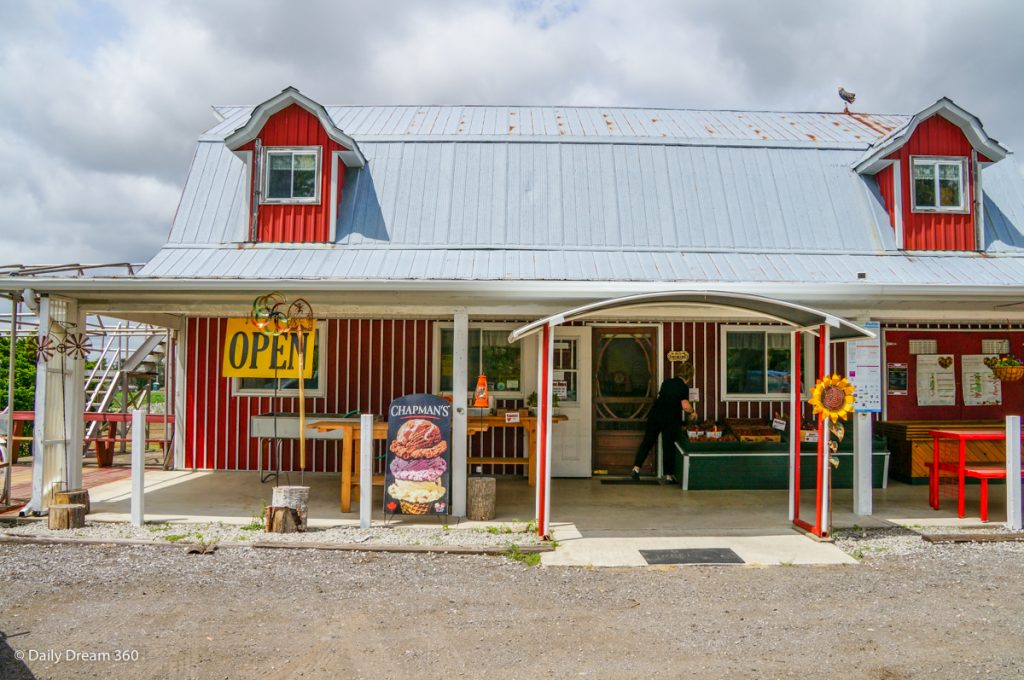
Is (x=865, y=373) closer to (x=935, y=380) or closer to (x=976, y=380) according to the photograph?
(x=935, y=380)

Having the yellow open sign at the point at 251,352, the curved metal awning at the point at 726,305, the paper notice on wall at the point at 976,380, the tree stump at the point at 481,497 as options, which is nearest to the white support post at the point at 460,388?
the tree stump at the point at 481,497

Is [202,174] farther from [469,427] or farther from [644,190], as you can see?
[644,190]

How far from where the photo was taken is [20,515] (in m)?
7.96

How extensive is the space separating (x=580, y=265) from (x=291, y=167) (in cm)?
463

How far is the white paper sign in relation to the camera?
8203 millimetres

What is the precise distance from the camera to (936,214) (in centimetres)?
1055

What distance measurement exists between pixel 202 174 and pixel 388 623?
29.2 ft

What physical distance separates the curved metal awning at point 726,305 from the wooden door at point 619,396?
361 centimetres

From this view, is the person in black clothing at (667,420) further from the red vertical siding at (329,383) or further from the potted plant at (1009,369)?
the potted plant at (1009,369)

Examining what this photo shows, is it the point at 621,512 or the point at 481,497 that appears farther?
the point at 621,512

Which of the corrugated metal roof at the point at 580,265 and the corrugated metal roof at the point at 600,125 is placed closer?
the corrugated metal roof at the point at 580,265

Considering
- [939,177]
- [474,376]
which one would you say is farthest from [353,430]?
[939,177]

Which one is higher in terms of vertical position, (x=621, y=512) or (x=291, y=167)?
(x=291, y=167)

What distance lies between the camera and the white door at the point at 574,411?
1112 centimetres
